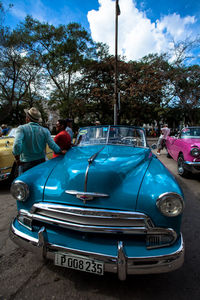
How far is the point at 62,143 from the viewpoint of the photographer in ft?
11.6

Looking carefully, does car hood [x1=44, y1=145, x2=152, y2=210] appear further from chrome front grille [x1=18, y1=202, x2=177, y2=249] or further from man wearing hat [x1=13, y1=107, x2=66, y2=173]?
man wearing hat [x1=13, y1=107, x2=66, y2=173]

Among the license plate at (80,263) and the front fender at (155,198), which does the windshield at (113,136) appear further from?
the license plate at (80,263)

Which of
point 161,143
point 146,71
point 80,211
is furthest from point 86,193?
point 146,71

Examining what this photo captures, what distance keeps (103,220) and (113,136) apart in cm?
192

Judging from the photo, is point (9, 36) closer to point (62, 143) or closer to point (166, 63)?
point (166, 63)

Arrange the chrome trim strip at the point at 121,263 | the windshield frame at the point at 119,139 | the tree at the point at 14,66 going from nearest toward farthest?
the chrome trim strip at the point at 121,263 < the windshield frame at the point at 119,139 < the tree at the point at 14,66

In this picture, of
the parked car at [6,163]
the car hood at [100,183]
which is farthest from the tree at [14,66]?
the car hood at [100,183]

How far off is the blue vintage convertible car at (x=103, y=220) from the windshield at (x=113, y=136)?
4.39ft

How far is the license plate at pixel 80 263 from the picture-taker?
4.94 feet

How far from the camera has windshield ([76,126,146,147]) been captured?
330 cm

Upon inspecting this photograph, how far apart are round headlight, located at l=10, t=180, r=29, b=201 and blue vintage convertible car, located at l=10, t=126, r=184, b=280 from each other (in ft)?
0.03

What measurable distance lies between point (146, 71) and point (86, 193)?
2127 cm

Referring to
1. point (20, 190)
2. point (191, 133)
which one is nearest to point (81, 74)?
point (191, 133)

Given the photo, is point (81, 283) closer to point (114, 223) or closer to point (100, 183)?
point (114, 223)
